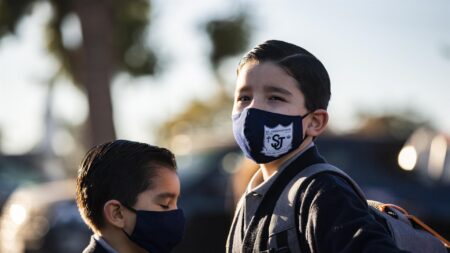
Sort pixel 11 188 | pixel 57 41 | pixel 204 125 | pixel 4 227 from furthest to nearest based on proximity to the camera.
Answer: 1. pixel 204 125
2. pixel 57 41
3. pixel 11 188
4. pixel 4 227

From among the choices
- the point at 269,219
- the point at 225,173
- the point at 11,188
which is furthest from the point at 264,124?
the point at 11,188

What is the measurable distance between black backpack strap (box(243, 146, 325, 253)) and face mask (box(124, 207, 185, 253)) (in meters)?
0.41

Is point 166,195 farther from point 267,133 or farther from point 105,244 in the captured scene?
point 267,133

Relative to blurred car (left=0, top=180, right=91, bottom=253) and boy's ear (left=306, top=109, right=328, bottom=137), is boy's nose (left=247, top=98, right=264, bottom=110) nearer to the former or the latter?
boy's ear (left=306, top=109, right=328, bottom=137)

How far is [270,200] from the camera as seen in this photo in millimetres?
3100

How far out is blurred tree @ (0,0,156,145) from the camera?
19.8 metres

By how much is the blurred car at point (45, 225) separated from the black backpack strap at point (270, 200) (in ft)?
21.6

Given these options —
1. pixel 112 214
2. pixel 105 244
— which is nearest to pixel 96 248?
pixel 105 244

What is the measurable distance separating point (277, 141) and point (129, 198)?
0.58 metres

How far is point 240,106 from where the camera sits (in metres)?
3.22

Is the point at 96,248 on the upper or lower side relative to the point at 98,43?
upper

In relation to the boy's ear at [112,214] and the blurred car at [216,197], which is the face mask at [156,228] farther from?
the blurred car at [216,197]

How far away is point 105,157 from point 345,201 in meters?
0.97

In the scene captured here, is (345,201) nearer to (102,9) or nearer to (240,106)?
(240,106)
